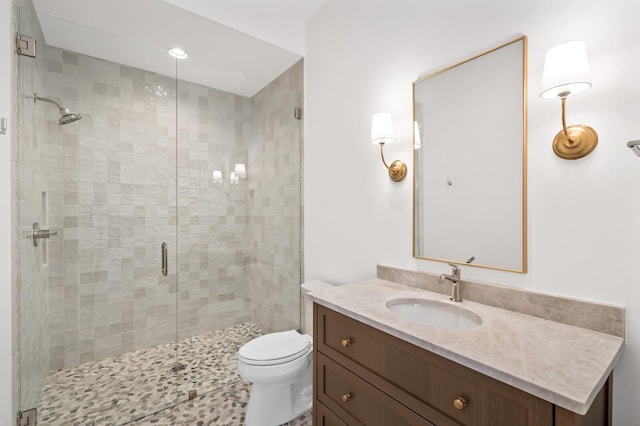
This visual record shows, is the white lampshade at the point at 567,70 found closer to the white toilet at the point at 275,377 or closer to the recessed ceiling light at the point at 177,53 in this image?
the white toilet at the point at 275,377

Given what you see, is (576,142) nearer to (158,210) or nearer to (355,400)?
(355,400)

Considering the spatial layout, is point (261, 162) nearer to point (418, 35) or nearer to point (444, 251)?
point (418, 35)

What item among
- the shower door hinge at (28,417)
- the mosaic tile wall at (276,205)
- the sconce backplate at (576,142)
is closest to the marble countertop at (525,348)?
the sconce backplate at (576,142)

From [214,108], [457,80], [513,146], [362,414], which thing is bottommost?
[362,414]

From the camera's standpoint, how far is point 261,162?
8.48 ft

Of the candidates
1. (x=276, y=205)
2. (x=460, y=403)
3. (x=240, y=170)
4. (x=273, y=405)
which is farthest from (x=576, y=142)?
(x=240, y=170)

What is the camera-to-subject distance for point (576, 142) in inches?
40.0

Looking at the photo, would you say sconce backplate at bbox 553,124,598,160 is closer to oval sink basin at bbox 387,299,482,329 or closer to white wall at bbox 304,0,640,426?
white wall at bbox 304,0,640,426

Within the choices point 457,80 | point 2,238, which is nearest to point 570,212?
point 457,80

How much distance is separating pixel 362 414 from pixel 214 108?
8.01ft

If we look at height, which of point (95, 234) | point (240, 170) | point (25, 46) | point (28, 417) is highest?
point (25, 46)

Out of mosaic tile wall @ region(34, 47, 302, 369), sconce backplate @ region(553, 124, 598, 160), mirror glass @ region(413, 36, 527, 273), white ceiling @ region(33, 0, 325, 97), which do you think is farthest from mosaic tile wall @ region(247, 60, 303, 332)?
sconce backplate @ region(553, 124, 598, 160)

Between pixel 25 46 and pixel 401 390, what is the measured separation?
8.11 feet

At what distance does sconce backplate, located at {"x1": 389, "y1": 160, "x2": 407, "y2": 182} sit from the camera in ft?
5.29
